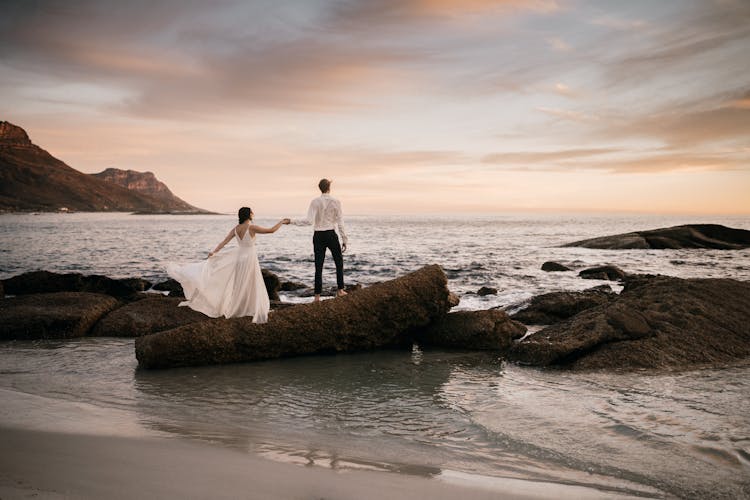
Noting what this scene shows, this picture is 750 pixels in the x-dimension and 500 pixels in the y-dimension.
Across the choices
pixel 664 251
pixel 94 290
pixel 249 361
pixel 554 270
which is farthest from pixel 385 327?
pixel 664 251

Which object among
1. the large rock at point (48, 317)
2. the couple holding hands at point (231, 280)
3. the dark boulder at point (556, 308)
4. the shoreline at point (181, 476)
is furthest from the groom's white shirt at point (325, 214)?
the shoreline at point (181, 476)

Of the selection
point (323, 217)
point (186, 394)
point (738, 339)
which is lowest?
point (186, 394)

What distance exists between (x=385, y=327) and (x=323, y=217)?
3.50 meters

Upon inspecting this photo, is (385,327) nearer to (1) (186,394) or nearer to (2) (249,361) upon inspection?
(2) (249,361)

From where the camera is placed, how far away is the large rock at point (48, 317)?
9617 millimetres

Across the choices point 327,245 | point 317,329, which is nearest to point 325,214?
point 327,245

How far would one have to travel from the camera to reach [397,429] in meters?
5.29

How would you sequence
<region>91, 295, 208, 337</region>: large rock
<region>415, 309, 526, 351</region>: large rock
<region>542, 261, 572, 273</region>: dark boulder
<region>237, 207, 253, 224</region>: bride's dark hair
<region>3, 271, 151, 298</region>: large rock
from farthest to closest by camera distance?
1. <region>542, 261, 572, 273</region>: dark boulder
2. <region>3, 271, 151, 298</region>: large rock
3. <region>91, 295, 208, 337</region>: large rock
4. <region>237, 207, 253, 224</region>: bride's dark hair
5. <region>415, 309, 526, 351</region>: large rock

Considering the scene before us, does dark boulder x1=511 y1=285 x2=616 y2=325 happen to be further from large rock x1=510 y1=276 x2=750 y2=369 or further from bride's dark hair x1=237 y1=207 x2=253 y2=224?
bride's dark hair x1=237 y1=207 x2=253 y2=224

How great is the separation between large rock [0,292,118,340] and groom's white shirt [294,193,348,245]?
4.94 metres

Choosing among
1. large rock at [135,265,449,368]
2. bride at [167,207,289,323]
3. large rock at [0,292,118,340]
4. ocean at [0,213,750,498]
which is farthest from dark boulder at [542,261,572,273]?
large rock at [0,292,118,340]

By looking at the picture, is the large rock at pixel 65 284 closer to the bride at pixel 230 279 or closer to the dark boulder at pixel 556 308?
the bride at pixel 230 279

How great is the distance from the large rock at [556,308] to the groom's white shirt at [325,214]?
4.78 meters

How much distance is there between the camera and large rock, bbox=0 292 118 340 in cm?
962
